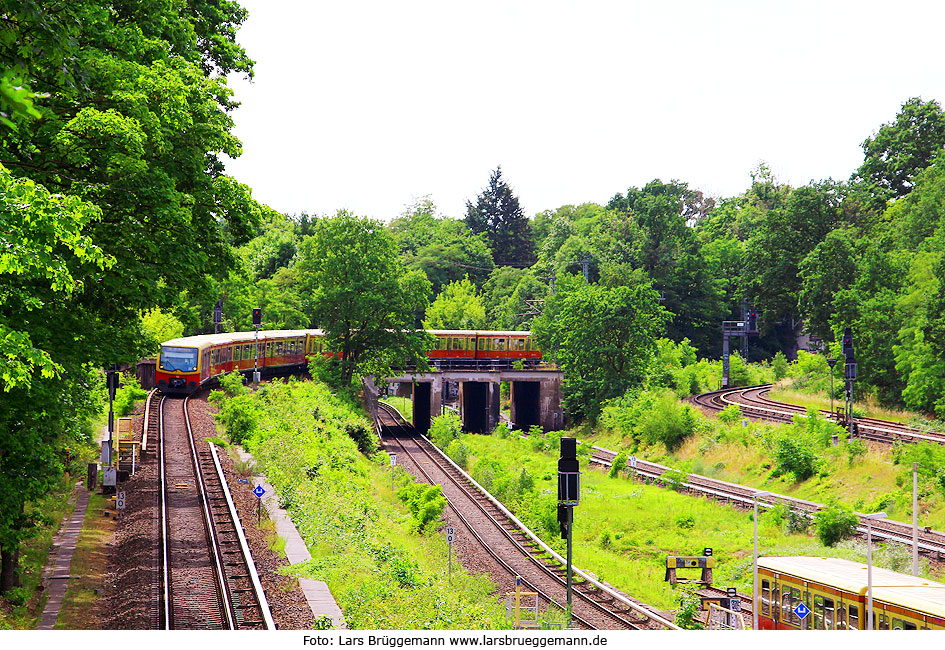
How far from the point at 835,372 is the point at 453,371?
86.5 ft

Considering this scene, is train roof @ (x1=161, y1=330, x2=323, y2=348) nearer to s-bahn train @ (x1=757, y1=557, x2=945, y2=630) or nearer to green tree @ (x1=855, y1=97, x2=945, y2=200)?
s-bahn train @ (x1=757, y1=557, x2=945, y2=630)

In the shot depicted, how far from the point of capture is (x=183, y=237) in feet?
60.3

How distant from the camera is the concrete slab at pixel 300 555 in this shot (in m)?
17.2

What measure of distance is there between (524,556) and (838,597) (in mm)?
14125

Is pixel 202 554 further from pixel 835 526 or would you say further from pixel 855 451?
pixel 855 451

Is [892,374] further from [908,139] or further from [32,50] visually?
[32,50]

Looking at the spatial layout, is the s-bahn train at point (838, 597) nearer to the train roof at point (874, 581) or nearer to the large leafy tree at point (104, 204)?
the train roof at point (874, 581)

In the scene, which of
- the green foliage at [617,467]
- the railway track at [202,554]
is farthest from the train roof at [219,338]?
the green foliage at [617,467]

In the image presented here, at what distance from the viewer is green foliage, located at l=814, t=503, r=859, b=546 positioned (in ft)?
108

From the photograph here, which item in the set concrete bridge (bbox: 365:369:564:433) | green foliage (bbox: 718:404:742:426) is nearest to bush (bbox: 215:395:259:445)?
concrete bridge (bbox: 365:369:564:433)

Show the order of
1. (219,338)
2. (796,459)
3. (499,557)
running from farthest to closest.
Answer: (219,338), (796,459), (499,557)

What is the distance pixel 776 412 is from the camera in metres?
55.2

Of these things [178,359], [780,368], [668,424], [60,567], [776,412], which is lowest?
[60,567]

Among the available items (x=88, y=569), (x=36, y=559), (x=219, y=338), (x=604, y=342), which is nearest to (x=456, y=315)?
(x=604, y=342)
